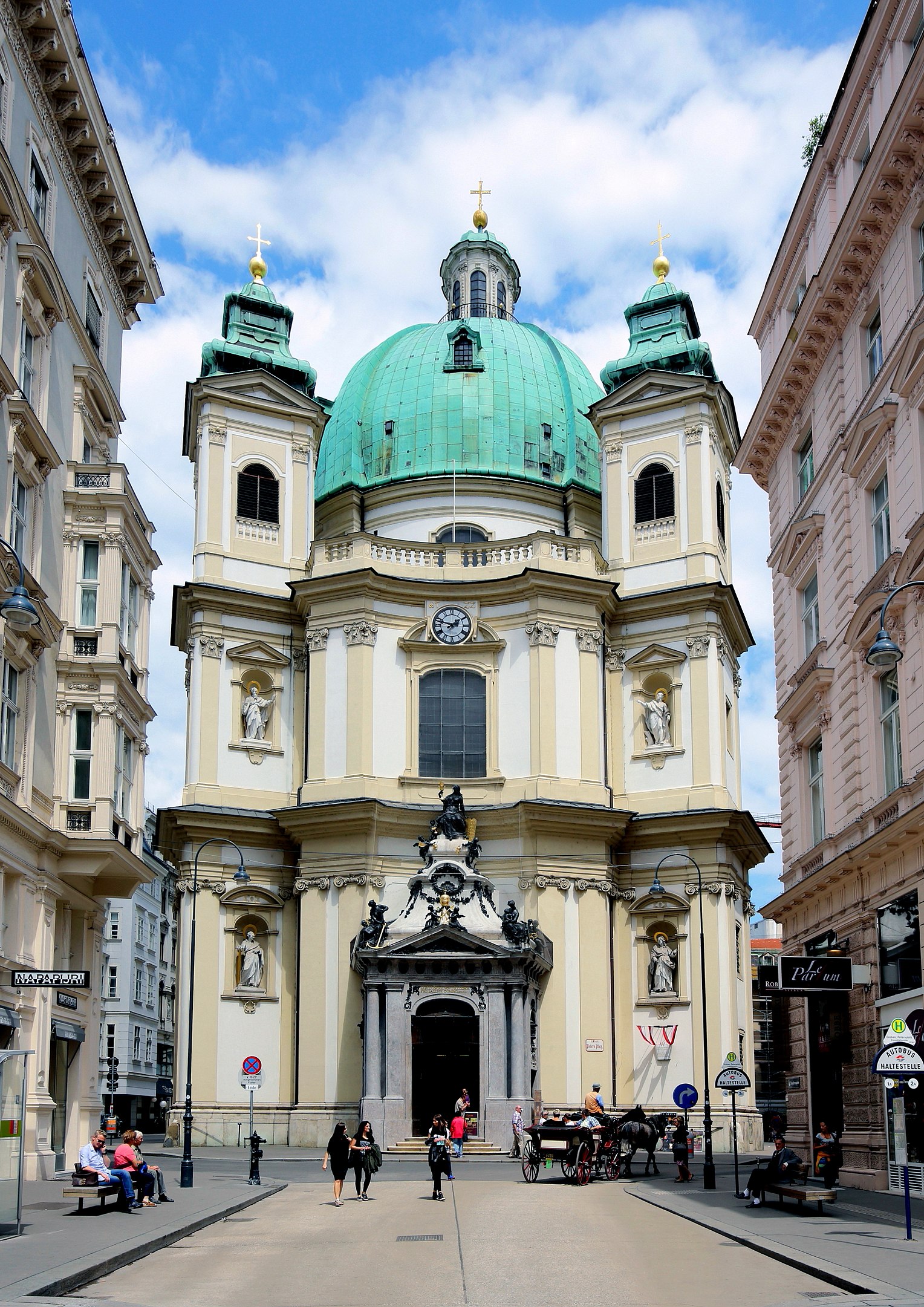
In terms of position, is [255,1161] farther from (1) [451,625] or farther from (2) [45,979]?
(1) [451,625]

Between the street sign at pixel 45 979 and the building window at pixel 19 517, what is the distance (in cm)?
815

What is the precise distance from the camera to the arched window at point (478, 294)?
2872 inches

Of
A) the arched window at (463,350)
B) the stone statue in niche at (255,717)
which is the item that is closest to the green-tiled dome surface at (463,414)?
the arched window at (463,350)

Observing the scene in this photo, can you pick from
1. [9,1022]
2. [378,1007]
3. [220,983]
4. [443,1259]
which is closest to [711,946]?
[378,1007]

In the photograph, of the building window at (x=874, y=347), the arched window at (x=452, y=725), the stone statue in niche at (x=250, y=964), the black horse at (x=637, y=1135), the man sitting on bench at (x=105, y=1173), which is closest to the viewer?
the man sitting on bench at (x=105, y=1173)

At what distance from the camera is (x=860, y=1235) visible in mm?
20656

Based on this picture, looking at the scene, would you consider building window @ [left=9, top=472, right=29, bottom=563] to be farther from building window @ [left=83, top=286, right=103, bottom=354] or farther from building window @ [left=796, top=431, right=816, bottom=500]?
building window @ [left=796, top=431, right=816, bottom=500]

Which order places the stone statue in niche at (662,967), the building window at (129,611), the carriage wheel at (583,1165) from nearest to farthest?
the carriage wheel at (583,1165) → the building window at (129,611) → the stone statue in niche at (662,967)

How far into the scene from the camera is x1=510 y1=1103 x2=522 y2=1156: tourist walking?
141ft

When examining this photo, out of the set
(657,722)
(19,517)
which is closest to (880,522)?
(19,517)

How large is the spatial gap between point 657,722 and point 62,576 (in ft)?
84.5


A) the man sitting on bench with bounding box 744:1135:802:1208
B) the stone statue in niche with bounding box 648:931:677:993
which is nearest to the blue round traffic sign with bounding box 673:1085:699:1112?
the man sitting on bench with bounding box 744:1135:802:1208

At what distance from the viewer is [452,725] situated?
178ft

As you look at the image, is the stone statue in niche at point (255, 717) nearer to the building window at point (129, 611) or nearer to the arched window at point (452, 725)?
the arched window at point (452, 725)
